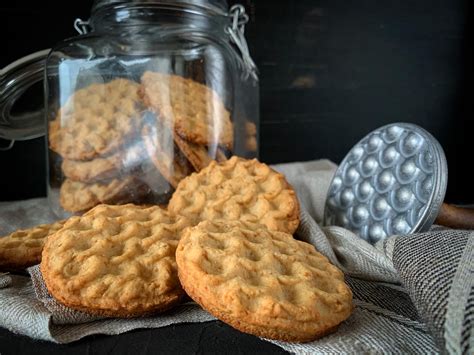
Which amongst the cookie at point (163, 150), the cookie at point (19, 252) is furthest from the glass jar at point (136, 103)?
the cookie at point (19, 252)

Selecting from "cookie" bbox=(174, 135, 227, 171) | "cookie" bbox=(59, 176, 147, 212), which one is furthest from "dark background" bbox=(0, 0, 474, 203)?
"cookie" bbox=(174, 135, 227, 171)

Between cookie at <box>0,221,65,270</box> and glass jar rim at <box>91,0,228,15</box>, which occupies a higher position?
glass jar rim at <box>91,0,228,15</box>

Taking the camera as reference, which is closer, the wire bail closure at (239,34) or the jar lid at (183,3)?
the jar lid at (183,3)

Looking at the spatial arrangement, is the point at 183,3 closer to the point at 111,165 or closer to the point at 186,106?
the point at 186,106

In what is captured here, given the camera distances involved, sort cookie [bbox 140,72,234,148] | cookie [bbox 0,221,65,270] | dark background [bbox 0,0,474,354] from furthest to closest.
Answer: dark background [bbox 0,0,474,354] < cookie [bbox 140,72,234,148] < cookie [bbox 0,221,65,270]

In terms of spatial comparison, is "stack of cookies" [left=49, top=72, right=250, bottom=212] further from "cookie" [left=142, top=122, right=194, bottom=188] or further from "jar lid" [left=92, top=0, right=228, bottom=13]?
"jar lid" [left=92, top=0, right=228, bottom=13]

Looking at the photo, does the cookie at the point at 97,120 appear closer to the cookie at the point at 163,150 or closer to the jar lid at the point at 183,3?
the cookie at the point at 163,150

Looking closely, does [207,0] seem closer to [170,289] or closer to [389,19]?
[170,289]
